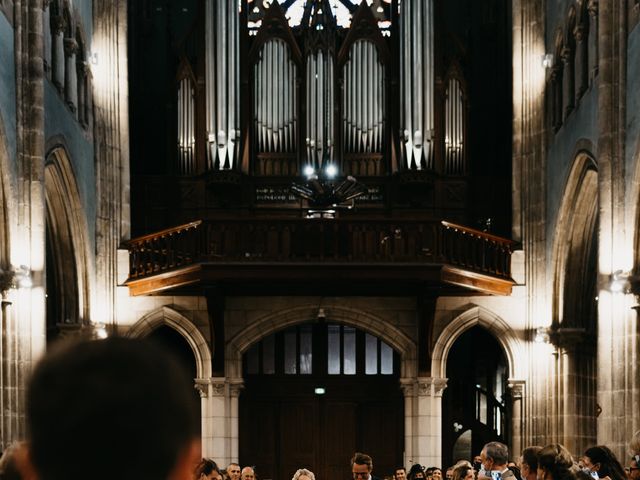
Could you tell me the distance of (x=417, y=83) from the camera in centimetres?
2430

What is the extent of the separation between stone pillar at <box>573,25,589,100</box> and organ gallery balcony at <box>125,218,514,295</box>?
3.22 metres

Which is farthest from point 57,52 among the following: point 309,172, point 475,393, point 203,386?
point 475,393

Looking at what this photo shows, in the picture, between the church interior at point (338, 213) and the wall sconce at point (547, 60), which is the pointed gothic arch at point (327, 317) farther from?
the wall sconce at point (547, 60)

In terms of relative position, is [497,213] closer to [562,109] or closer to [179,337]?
[562,109]

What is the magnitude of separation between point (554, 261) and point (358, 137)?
4584 mm

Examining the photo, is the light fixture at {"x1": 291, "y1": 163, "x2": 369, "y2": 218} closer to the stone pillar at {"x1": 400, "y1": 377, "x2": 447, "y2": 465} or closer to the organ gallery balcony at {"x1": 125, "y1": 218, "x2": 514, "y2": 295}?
the organ gallery balcony at {"x1": 125, "y1": 218, "x2": 514, "y2": 295}

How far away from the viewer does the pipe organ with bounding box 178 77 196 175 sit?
24.5 meters

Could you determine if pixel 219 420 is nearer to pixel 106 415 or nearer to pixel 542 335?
pixel 542 335

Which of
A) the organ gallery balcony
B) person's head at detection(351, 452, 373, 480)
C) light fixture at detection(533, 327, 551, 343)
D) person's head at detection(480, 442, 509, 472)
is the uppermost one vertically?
the organ gallery balcony

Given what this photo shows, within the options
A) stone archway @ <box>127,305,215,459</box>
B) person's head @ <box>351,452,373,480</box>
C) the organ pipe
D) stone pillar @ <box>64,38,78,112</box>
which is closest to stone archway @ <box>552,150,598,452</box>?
stone archway @ <box>127,305,215,459</box>

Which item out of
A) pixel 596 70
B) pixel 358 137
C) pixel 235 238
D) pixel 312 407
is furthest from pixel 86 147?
pixel 596 70

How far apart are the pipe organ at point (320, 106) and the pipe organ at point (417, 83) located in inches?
53.8

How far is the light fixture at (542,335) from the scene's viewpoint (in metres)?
22.9

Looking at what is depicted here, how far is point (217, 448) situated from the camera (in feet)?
76.4
